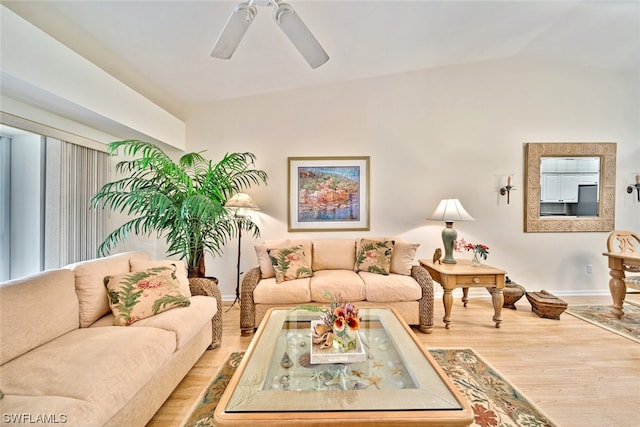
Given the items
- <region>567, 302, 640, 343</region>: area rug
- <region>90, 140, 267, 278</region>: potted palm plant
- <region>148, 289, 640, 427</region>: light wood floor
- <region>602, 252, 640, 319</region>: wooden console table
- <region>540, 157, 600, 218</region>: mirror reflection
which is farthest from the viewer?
<region>540, 157, 600, 218</region>: mirror reflection

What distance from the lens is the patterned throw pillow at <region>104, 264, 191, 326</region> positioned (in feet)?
5.73

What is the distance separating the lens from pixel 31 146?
2252 millimetres

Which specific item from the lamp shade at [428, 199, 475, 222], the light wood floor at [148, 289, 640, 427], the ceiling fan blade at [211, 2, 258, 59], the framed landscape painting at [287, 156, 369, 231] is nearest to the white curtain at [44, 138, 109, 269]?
the light wood floor at [148, 289, 640, 427]

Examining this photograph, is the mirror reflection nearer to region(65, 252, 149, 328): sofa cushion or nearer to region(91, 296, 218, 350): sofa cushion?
region(91, 296, 218, 350): sofa cushion

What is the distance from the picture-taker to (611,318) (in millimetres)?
2836

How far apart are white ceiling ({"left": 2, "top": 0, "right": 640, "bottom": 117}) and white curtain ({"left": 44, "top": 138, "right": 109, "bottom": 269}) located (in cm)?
88

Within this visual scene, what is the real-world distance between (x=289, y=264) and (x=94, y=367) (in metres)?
1.75

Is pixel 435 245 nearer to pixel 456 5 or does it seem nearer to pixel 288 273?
pixel 288 273

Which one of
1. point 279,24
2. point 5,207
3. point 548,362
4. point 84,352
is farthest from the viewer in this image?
point 5,207

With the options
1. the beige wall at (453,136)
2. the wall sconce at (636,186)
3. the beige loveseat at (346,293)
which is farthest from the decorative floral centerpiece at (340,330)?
the wall sconce at (636,186)

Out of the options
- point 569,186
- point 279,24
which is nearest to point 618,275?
point 569,186

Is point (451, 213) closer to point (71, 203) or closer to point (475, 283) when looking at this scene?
point (475, 283)

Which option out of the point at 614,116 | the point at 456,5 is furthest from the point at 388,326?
the point at 614,116

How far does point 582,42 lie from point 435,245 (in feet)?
9.76
